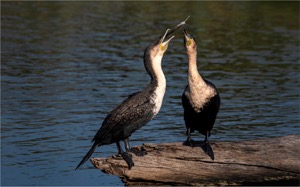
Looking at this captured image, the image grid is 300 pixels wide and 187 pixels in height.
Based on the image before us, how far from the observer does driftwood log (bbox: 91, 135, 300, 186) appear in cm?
930

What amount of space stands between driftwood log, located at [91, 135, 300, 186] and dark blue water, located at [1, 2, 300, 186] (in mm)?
1233

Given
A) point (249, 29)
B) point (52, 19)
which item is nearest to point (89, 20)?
point (52, 19)

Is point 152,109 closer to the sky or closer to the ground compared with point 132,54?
closer to the sky

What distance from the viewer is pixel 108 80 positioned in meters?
17.2

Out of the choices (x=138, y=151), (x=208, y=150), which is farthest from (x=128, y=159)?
(x=208, y=150)

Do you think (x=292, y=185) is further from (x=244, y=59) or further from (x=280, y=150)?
(x=244, y=59)

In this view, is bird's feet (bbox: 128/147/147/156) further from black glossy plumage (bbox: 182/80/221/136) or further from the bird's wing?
black glossy plumage (bbox: 182/80/221/136)

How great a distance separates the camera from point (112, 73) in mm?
18000

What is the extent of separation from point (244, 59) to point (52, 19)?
26.4ft

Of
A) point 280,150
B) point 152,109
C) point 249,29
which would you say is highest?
point 152,109

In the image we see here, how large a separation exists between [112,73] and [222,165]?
884cm

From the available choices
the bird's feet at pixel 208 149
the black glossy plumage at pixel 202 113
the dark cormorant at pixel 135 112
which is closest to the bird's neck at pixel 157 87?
the dark cormorant at pixel 135 112

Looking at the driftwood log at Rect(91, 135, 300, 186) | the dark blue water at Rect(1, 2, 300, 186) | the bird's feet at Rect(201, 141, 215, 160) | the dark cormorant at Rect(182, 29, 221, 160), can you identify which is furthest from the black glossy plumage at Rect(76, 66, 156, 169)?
the dark blue water at Rect(1, 2, 300, 186)

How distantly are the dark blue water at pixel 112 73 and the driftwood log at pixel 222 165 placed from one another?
1.23m
